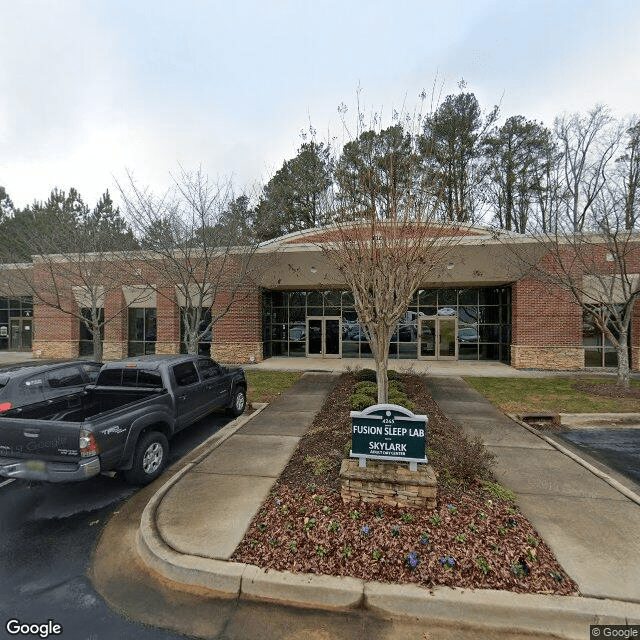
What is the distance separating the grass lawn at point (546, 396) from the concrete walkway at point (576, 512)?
3.04 meters

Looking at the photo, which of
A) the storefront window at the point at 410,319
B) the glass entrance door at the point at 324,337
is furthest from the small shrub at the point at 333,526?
the glass entrance door at the point at 324,337

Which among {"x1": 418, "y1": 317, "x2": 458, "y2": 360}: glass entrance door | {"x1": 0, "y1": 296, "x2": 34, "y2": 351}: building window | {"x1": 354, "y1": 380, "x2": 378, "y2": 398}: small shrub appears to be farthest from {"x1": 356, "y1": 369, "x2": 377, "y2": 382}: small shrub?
{"x1": 0, "y1": 296, "x2": 34, "y2": 351}: building window

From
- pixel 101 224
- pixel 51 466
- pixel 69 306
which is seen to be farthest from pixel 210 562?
pixel 69 306

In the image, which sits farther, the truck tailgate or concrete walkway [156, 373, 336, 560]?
the truck tailgate

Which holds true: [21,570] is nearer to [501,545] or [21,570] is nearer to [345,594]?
[345,594]

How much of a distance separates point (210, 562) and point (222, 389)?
4.90 meters

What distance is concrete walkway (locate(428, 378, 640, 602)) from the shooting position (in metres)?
3.16

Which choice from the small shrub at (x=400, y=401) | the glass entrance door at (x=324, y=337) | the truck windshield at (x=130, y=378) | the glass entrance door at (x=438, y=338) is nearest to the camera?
the truck windshield at (x=130, y=378)

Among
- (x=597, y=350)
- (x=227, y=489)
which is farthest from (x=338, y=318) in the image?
(x=227, y=489)

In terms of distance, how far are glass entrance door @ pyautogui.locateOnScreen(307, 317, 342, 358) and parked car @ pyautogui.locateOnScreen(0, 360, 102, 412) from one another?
12.9 m

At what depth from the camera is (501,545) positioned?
11.1 ft

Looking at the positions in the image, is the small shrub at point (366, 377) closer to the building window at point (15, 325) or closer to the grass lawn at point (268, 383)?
the grass lawn at point (268, 383)

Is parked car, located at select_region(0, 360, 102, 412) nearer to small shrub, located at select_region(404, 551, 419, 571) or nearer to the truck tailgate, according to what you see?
the truck tailgate

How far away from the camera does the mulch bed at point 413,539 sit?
3.11 metres
